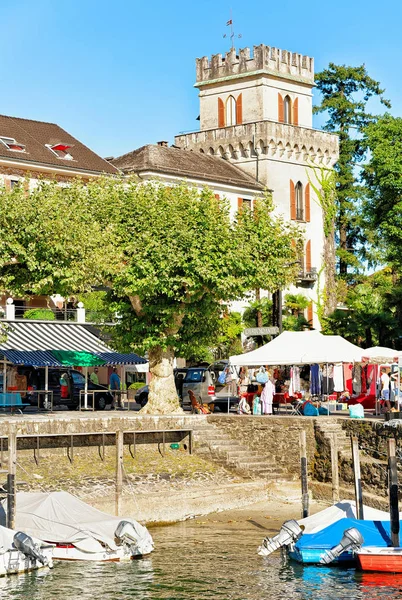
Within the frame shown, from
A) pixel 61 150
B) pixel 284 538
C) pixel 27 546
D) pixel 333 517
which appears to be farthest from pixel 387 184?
pixel 27 546

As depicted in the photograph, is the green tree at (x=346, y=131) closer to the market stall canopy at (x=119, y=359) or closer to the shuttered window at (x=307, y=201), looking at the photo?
the shuttered window at (x=307, y=201)

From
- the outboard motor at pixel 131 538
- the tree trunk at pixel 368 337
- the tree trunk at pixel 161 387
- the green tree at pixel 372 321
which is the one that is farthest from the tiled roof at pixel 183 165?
the outboard motor at pixel 131 538

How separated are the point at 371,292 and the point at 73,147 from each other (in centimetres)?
1985

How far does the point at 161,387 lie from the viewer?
41375 millimetres

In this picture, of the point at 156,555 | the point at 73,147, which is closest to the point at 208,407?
the point at 156,555

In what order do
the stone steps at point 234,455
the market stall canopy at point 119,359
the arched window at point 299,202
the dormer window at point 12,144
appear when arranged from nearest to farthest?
1. the stone steps at point 234,455
2. the market stall canopy at point 119,359
3. the dormer window at point 12,144
4. the arched window at point 299,202

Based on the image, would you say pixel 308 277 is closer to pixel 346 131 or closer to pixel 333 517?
pixel 346 131

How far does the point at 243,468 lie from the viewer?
3756 cm

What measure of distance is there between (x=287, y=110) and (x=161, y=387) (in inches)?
1725

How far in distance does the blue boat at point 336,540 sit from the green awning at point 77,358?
19.2 meters

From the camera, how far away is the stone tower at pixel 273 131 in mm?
78625

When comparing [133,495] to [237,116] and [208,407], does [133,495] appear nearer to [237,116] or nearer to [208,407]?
[208,407]

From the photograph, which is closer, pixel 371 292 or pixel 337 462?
pixel 337 462

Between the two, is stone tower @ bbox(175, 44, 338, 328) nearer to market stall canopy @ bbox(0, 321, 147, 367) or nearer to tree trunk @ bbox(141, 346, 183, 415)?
market stall canopy @ bbox(0, 321, 147, 367)
